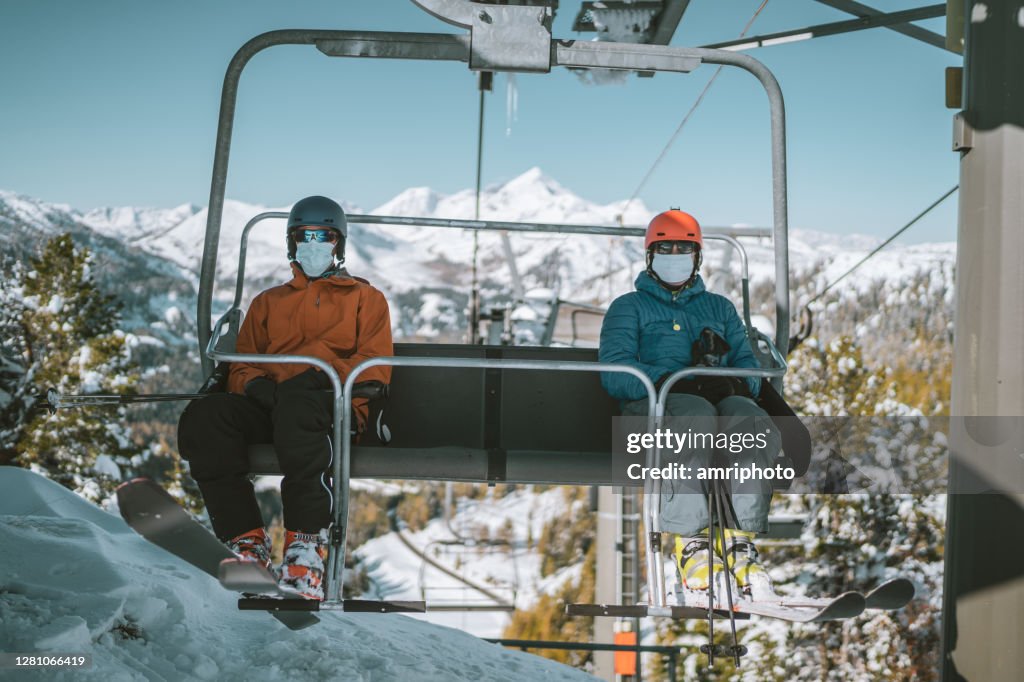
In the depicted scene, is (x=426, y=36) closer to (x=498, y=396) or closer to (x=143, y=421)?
(x=498, y=396)

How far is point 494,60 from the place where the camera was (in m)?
3.92

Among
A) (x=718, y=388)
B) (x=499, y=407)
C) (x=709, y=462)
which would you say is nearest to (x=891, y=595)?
(x=709, y=462)

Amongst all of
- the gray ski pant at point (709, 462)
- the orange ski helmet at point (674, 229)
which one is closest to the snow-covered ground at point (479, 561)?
the orange ski helmet at point (674, 229)

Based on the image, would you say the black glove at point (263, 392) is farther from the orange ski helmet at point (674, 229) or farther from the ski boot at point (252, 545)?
the orange ski helmet at point (674, 229)

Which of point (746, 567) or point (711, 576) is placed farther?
point (746, 567)

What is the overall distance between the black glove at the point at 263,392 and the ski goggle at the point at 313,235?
2.05 feet

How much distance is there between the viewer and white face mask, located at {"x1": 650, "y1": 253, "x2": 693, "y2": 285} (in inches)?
163

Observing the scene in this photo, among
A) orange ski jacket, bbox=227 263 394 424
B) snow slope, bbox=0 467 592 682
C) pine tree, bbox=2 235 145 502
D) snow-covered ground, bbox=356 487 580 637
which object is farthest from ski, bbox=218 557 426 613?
snow-covered ground, bbox=356 487 580 637

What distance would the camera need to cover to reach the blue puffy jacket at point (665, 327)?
402cm

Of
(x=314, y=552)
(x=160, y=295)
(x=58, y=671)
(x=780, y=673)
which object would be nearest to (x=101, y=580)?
(x=58, y=671)

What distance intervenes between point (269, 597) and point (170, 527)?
1.27ft

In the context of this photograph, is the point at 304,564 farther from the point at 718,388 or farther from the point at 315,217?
the point at 718,388

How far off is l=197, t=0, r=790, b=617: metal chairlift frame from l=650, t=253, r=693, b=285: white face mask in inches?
17.5

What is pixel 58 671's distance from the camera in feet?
13.1
